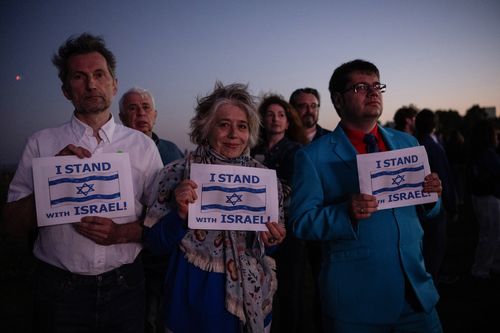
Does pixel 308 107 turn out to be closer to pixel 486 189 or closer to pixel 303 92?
pixel 303 92

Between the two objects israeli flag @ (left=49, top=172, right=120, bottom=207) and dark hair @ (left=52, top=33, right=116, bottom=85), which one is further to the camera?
dark hair @ (left=52, top=33, right=116, bottom=85)

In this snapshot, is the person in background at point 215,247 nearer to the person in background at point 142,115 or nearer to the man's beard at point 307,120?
the person in background at point 142,115

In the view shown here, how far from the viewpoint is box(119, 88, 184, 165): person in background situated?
379cm

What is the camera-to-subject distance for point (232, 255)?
207 cm

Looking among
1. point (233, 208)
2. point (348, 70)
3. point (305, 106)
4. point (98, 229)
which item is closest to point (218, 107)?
point (233, 208)

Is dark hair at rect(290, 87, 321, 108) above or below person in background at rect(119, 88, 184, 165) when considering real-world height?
above

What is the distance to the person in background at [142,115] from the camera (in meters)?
3.79

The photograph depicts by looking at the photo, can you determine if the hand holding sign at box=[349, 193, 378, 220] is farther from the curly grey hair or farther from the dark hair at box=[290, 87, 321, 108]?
the dark hair at box=[290, 87, 321, 108]

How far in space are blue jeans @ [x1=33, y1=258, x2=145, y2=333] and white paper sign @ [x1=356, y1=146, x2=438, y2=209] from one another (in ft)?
5.62

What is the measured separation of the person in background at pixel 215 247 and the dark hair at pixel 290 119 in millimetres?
1888

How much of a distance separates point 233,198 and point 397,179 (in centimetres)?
106

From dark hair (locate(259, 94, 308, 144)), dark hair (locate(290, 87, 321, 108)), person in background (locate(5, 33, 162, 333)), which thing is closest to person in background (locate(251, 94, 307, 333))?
dark hair (locate(259, 94, 308, 144))

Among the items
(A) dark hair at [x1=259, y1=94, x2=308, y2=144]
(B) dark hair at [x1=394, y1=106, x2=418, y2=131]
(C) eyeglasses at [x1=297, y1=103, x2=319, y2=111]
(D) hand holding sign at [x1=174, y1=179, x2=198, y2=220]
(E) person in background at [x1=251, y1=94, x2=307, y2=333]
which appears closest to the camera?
(D) hand holding sign at [x1=174, y1=179, x2=198, y2=220]

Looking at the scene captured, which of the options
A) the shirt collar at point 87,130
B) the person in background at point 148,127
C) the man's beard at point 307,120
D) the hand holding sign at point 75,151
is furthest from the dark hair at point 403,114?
the hand holding sign at point 75,151
